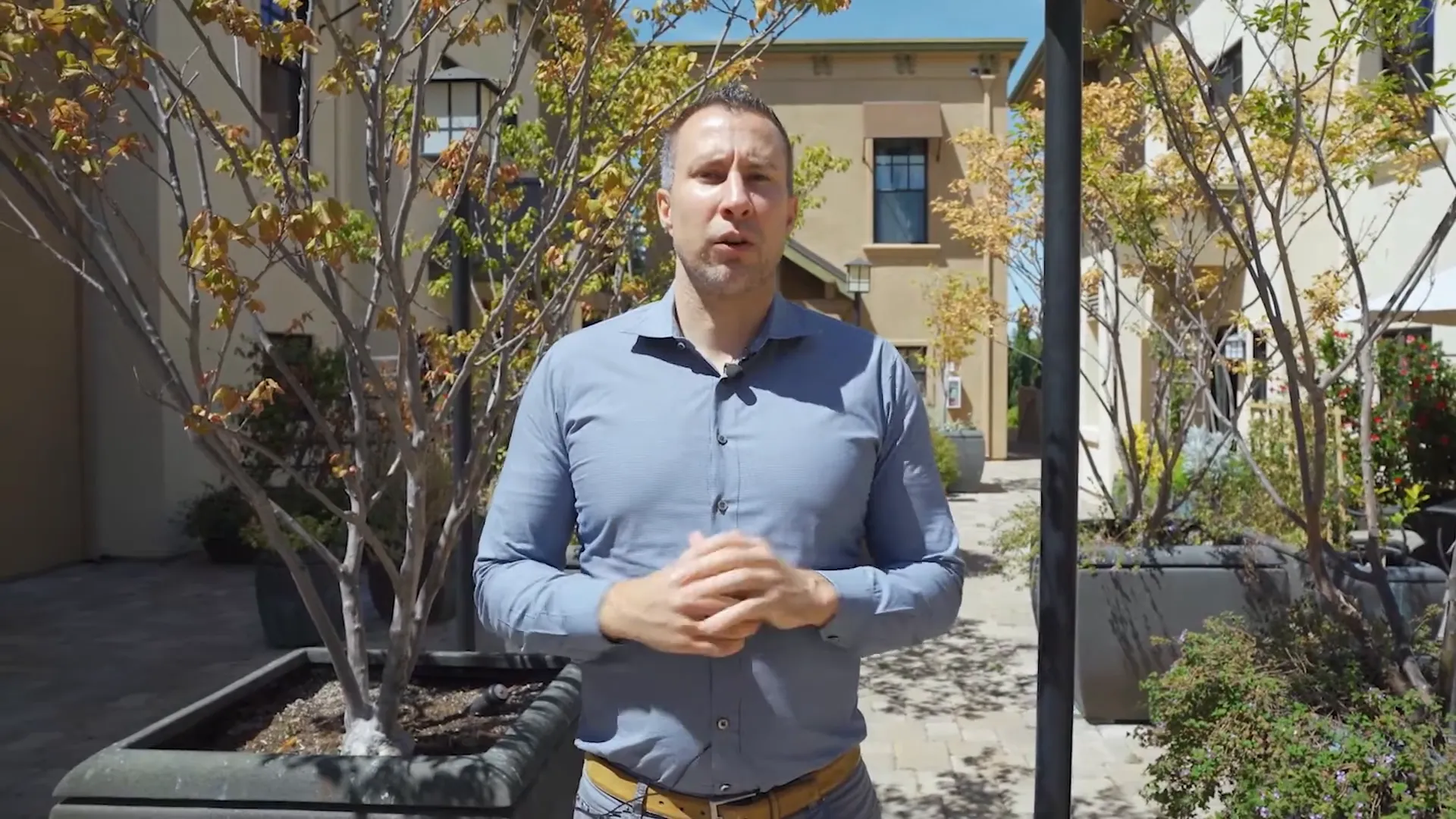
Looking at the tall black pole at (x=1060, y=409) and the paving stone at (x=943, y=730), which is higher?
the tall black pole at (x=1060, y=409)

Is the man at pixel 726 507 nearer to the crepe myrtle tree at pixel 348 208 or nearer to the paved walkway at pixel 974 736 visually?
the crepe myrtle tree at pixel 348 208

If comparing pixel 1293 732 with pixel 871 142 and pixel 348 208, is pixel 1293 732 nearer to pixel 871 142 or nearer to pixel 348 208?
pixel 348 208

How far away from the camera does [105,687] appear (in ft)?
21.3

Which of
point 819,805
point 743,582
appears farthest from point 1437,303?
point 743,582

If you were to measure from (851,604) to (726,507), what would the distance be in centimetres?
24

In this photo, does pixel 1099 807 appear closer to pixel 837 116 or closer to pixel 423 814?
pixel 423 814

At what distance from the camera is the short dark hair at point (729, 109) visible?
1.69 meters

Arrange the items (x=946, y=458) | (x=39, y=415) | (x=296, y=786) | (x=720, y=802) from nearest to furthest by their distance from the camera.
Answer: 1. (x=720, y=802)
2. (x=296, y=786)
3. (x=39, y=415)
4. (x=946, y=458)

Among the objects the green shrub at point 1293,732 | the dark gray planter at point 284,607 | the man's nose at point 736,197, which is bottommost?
the dark gray planter at point 284,607

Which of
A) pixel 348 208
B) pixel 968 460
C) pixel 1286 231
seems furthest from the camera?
pixel 968 460

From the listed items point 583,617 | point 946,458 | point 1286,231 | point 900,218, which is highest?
point 900,218

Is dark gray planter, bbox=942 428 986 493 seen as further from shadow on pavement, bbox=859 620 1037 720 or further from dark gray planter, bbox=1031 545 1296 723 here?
dark gray planter, bbox=1031 545 1296 723

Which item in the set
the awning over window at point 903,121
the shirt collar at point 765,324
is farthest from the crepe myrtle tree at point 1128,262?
the awning over window at point 903,121

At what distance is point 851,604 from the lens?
1586 millimetres
